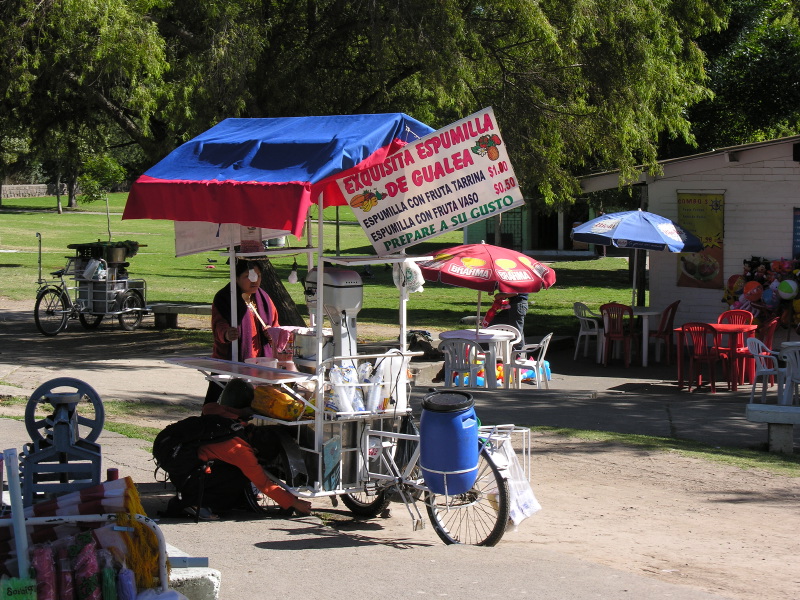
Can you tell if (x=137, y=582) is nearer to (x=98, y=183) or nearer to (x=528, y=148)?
(x=528, y=148)

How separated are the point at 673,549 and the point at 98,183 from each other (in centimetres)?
2171

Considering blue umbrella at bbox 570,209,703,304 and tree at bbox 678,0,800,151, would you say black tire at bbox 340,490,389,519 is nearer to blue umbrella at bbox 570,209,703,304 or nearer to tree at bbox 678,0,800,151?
blue umbrella at bbox 570,209,703,304

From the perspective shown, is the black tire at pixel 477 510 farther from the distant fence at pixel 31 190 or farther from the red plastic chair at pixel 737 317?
the distant fence at pixel 31 190

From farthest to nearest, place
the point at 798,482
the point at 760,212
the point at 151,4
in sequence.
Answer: the point at 760,212 → the point at 151,4 → the point at 798,482

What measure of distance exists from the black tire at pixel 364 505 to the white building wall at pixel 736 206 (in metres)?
10.1

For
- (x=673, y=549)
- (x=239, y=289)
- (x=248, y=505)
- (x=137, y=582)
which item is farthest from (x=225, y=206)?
(x=673, y=549)

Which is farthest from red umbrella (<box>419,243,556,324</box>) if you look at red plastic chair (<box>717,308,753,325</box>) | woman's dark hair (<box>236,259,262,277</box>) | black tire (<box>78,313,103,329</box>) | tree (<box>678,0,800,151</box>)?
tree (<box>678,0,800,151</box>)

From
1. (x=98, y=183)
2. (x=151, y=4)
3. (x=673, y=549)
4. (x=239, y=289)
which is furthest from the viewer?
(x=98, y=183)

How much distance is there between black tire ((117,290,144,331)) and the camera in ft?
56.8

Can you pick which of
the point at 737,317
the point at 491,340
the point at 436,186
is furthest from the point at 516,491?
the point at 737,317

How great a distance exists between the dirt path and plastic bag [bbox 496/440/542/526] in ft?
1.00

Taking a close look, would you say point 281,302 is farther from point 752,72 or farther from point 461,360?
point 752,72

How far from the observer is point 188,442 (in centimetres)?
653

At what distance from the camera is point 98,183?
2534 centimetres
